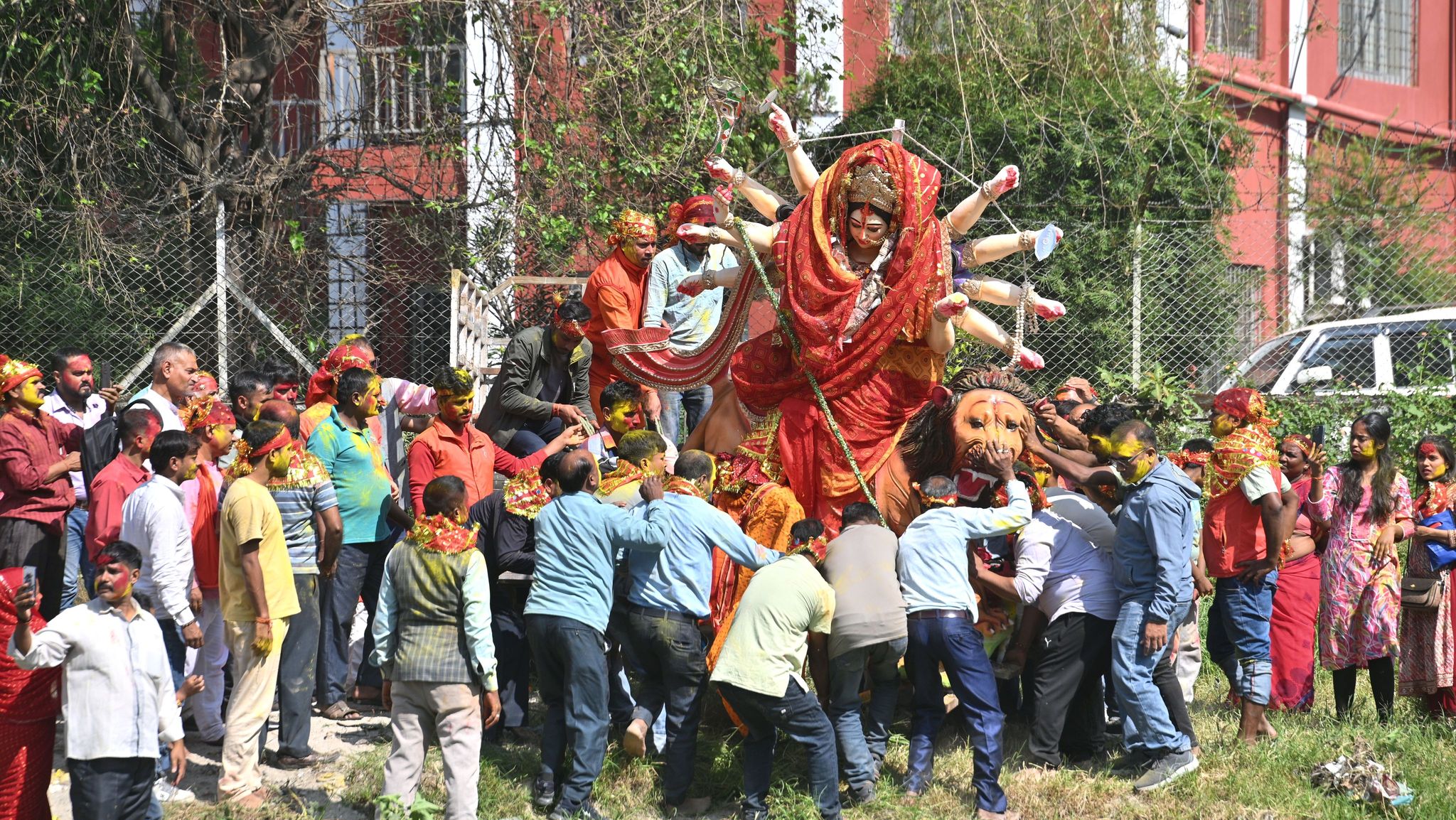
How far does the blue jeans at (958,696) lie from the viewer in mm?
6285

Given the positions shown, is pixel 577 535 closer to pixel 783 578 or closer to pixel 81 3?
pixel 783 578

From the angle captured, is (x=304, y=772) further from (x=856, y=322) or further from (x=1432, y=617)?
(x=1432, y=617)

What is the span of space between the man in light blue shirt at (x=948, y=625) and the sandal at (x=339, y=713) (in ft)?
9.12

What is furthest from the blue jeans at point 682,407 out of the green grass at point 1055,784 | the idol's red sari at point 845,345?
the green grass at point 1055,784

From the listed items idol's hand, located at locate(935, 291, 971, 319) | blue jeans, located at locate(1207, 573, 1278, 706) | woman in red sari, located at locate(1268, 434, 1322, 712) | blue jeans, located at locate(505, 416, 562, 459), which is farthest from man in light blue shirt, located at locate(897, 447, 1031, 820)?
blue jeans, located at locate(505, 416, 562, 459)

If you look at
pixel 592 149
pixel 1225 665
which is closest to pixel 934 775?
pixel 1225 665

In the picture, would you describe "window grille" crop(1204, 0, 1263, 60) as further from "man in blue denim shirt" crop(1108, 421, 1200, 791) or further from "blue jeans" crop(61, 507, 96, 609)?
"blue jeans" crop(61, 507, 96, 609)

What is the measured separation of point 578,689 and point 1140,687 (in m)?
2.37

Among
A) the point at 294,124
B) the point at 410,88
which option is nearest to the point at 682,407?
the point at 410,88

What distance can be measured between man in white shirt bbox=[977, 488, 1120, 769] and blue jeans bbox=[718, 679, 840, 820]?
1.15 meters

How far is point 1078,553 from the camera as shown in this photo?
22.8 ft

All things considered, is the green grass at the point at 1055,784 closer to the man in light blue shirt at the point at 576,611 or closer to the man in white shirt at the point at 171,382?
the man in light blue shirt at the point at 576,611

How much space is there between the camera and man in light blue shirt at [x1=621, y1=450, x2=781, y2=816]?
6465mm

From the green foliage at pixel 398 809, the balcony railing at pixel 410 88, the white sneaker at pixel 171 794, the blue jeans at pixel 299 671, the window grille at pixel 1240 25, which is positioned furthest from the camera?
the window grille at pixel 1240 25
